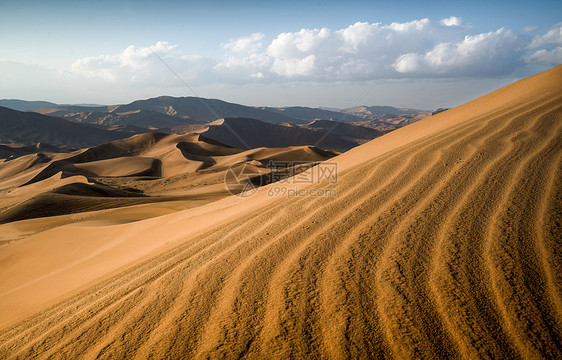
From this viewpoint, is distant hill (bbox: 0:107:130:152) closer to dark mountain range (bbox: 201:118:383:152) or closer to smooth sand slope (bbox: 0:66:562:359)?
dark mountain range (bbox: 201:118:383:152)

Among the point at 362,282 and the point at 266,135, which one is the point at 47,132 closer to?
the point at 266,135

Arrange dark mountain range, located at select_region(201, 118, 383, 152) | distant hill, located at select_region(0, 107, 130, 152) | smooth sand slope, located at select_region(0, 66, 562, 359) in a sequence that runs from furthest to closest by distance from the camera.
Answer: dark mountain range, located at select_region(201, 118, 383, 152)
distant hill, located at select_region(0, 107, 130, 152)
smooth sand slope, located at select_region(0, 66, 562, 359)

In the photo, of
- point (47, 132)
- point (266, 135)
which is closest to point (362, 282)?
point (266, 135)

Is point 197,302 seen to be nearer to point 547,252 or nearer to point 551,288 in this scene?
point 551,288

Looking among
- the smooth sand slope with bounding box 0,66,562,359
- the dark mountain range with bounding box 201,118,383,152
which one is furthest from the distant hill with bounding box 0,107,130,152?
the smooth sand slope with bounding box 0,66,562,359

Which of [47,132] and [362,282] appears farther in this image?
[47,132]

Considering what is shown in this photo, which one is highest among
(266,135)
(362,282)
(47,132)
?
(47,132)

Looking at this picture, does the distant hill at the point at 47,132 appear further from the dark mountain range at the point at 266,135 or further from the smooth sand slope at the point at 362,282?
the smooth sand slope at the point at 362,282
